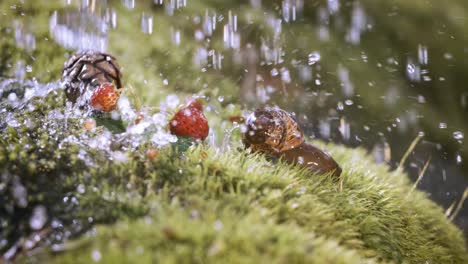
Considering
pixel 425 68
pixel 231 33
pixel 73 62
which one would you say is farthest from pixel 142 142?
pixel 425 68

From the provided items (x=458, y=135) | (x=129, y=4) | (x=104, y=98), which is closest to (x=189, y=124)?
(x=104, y=98)

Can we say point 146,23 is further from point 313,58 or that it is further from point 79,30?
point 313,58

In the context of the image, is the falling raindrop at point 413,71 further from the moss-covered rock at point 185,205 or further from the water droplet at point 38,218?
the water droplet at point 38,218

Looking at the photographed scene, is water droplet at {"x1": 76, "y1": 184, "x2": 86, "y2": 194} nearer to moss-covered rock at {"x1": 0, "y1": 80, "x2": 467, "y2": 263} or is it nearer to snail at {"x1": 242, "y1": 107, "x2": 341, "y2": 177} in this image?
moss-covered rock at {"x1": 0, "y1": 80, "x2": 467, "y2": 263}

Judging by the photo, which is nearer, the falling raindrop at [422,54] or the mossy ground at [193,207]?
the mossy ground at [193,207]

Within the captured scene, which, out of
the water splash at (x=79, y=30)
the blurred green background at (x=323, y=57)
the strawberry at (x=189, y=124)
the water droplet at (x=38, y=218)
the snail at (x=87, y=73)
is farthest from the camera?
the blurred green background at (x=323, y=57)

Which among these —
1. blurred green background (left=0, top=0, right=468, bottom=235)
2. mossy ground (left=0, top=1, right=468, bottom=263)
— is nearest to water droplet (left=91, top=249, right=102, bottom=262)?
mossy ground (left=0, top=1, right=468, bottom=263)

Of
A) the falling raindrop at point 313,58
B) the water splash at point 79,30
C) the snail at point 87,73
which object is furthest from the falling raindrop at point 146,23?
the snail at point 87,73
